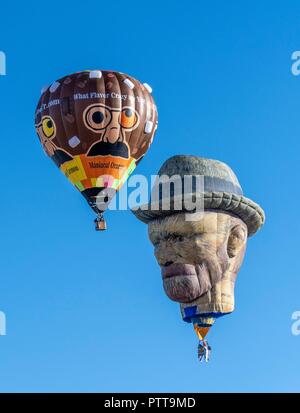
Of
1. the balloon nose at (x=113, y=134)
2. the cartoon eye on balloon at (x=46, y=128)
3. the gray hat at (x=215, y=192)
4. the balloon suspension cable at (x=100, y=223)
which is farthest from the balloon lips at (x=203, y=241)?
the cartoon eye on balloon at (x=46, y=128)

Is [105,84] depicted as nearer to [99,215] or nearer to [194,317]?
[99,215]

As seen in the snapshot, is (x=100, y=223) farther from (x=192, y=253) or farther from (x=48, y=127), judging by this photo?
(x=192, y=253)

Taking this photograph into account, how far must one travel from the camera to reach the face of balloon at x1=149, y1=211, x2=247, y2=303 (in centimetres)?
3100

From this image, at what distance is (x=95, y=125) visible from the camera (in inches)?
1364

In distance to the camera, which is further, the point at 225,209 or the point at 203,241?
the point at 225,209

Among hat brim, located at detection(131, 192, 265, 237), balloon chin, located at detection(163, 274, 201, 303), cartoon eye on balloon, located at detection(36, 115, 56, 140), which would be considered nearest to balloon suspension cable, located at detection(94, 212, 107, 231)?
cartoon eye on balloon, located at detection(36, 115, 56, 140)

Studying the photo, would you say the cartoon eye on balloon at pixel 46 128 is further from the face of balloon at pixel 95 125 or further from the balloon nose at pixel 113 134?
the balloon nose at pixel 113 134

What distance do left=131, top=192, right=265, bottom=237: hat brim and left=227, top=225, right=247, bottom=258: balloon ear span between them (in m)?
0.25

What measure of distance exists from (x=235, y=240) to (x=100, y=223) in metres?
4.80

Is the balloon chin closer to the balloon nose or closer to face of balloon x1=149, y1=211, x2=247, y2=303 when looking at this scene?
face of balloon x1=149, y1=211, x2=247, y2=303

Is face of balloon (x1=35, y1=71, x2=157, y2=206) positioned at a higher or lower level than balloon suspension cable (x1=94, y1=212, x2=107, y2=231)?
higher

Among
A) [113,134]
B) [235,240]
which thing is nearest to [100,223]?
[113,134]

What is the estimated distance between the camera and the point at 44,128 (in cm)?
3509

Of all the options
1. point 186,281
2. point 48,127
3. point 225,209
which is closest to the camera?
point 186,281
